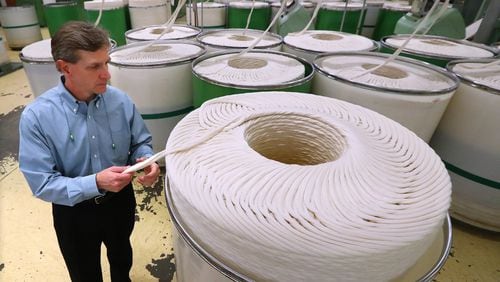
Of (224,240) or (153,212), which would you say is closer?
(224,240)

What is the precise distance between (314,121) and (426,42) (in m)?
1.99

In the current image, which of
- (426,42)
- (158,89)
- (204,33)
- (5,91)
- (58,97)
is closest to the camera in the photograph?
(58,97)

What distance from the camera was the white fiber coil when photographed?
2533 millimetres

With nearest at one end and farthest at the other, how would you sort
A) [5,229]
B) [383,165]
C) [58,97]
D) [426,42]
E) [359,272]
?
[359,272], [383,165], [58,97], [5,229], [426,42]

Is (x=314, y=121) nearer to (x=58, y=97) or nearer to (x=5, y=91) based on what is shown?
(x=58, y=97)

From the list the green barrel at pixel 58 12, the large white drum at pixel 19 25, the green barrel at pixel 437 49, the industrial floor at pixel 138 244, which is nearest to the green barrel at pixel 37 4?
the large white drum at pixel 19 25

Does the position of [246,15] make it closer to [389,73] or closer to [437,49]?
[437,49]

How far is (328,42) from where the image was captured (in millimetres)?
2385

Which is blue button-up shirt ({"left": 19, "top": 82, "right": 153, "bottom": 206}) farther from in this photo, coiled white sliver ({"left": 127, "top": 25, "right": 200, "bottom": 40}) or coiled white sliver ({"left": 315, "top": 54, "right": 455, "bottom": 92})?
coiled white sliver ({"left": 127, "top": 25, "right": 200, "bottom": 40})

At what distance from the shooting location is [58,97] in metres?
0.94

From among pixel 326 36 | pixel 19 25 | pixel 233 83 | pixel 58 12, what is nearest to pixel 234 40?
pixel 326 36

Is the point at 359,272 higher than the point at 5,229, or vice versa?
the point at 359,272

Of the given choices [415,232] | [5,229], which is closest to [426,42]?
[415,232]

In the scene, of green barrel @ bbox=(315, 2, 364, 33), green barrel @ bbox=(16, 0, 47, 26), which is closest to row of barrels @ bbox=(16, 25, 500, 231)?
green barrel @ bbox=(315, 2, 364, 33)
